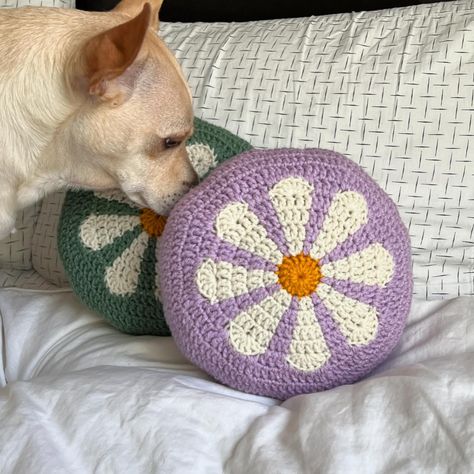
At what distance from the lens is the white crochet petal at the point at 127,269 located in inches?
43.2

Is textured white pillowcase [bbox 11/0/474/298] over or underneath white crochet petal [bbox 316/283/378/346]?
over

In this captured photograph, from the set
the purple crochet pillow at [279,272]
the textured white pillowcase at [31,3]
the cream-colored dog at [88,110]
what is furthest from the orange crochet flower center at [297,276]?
the textured white pillowcase at [31,3]

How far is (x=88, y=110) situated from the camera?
3.34ft

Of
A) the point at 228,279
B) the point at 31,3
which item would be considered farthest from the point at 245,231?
the point at 31,3

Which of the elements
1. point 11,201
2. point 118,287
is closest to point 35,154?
point 11,201

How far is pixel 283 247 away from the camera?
0.95 m

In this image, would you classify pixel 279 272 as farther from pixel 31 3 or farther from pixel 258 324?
pixel 31 3

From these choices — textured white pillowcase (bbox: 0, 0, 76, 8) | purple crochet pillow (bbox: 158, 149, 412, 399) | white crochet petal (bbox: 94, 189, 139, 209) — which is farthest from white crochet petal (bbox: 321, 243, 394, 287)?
textured white pillowcase (bbox: 0, 0, 76, 8)

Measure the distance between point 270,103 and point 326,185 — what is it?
1.30 feet

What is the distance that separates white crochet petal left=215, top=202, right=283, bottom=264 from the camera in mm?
945

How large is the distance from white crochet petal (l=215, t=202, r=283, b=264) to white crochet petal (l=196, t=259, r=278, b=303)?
0.09 ft

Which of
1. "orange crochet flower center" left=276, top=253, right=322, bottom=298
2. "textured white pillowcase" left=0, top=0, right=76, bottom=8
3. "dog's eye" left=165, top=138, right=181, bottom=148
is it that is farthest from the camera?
"textured white pillowcase" left=0, top=0, right=76, bottom=8

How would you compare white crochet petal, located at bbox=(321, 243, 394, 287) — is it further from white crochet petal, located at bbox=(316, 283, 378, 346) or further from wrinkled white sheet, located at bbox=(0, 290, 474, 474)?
wrinkled white sheet, located at bbox=(0, 290, 474, 474)

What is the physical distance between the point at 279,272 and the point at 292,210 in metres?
0.09
